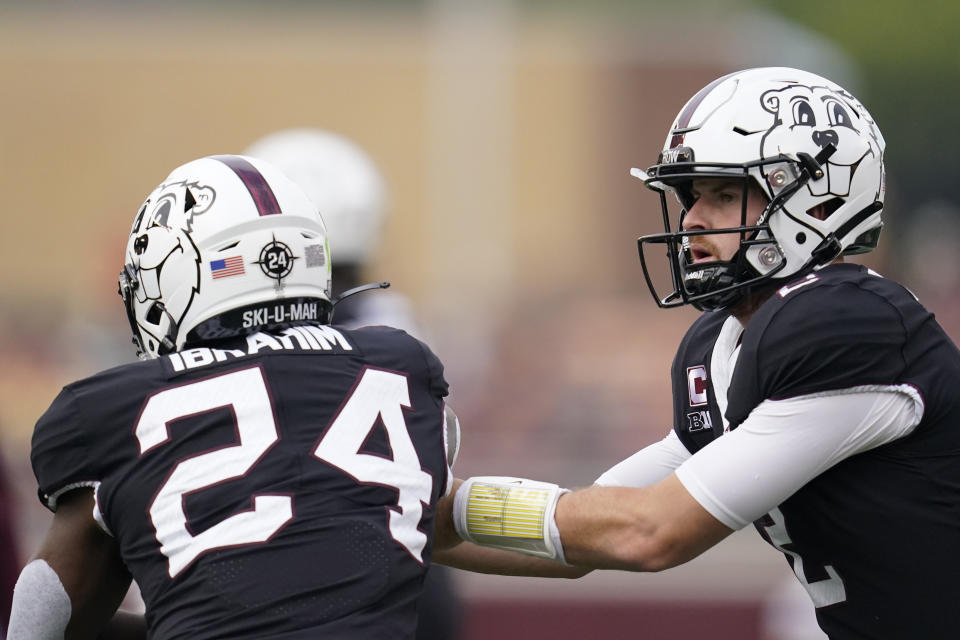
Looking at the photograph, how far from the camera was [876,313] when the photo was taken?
282cm

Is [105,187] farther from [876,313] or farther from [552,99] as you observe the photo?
[876,313]

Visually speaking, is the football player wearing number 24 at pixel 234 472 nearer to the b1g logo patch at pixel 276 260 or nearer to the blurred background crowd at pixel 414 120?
the b1g logo patch at pixel 276 260

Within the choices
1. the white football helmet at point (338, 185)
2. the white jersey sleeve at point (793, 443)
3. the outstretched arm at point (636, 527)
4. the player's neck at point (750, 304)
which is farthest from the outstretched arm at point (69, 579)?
the white football helmet at point (338, 185)

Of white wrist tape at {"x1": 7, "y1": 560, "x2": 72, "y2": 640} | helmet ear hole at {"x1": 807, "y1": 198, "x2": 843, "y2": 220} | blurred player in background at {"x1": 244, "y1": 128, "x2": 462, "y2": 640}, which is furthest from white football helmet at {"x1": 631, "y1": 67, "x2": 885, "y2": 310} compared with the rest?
blurred player in background at {"x1": 244, "y1": 128, "x2": 462, "y2": 640}

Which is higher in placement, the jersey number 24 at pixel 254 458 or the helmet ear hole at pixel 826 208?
the helmet ear hole at pixel 826 208

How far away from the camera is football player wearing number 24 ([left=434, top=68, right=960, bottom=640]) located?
2.79 m

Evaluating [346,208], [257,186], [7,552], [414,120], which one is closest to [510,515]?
[257,186]

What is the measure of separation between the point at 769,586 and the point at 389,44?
21.2 meters

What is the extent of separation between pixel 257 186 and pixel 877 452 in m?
1.43

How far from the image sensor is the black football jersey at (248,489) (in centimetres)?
254

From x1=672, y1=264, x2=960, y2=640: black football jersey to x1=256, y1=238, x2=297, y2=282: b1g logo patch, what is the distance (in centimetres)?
99

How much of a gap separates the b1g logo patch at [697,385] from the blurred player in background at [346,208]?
2.00 meters

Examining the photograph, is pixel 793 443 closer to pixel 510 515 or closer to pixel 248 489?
pixel 510 515

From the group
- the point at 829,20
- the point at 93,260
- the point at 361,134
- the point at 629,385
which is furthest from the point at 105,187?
the point at 829,20
